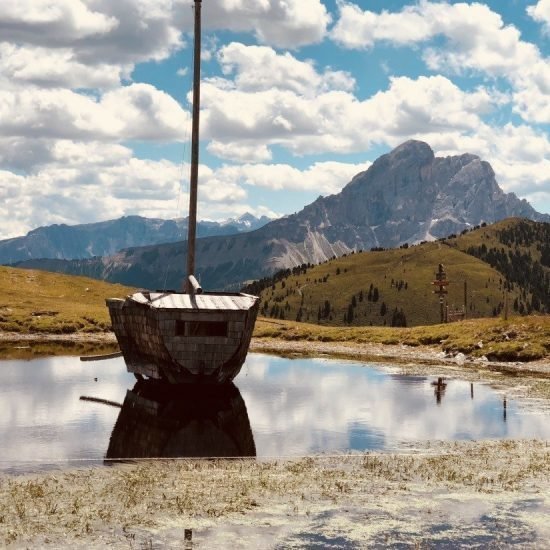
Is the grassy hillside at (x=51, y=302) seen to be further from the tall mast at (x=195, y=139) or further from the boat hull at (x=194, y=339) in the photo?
the boat hull at (x=194, y=339)

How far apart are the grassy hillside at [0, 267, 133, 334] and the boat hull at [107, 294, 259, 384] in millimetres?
52078

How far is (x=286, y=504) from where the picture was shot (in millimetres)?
20875

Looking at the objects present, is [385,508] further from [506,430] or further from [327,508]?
[506,430]

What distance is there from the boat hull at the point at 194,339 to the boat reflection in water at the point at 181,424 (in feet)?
4.23

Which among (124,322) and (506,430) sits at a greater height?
(124,322)

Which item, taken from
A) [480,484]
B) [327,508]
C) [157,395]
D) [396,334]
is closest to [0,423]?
[157,395]

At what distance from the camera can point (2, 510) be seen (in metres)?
→ 19.3

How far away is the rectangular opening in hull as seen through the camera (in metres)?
39.5

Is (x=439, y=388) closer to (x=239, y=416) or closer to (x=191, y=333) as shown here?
(x=239, y=416)

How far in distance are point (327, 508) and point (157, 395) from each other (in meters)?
23.1

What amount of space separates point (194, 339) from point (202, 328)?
2.96 ft

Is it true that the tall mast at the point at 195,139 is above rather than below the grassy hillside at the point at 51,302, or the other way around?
above

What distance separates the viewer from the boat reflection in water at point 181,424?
2948cm

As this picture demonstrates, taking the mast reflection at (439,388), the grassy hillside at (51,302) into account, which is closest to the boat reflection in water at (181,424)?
the mast reflection at (439,388)
